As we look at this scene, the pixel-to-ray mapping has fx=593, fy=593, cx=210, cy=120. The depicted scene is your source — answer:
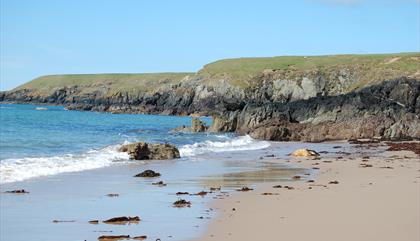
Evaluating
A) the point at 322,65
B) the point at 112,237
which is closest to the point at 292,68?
the point at 322,65

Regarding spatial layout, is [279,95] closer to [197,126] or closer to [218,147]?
[197,126]

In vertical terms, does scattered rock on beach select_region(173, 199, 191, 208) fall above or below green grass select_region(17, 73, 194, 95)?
below

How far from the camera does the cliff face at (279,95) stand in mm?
42438

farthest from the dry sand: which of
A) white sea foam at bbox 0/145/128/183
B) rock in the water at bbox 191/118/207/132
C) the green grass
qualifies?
the green grass

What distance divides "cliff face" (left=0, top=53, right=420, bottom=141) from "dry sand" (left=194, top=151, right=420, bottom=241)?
85.2 feet

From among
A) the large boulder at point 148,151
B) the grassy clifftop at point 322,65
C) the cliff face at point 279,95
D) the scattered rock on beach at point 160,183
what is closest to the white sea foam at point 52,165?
the large boulder at point 148,151

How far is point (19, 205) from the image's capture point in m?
11.1

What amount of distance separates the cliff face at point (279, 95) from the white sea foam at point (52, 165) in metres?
19.8

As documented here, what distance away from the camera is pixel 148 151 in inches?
937

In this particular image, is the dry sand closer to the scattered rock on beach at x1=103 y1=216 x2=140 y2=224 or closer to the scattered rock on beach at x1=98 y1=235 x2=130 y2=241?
the scattered rock on beach at x1=98 y1=235 x2=130 y2=241

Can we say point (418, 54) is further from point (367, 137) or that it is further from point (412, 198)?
point (412, 198)

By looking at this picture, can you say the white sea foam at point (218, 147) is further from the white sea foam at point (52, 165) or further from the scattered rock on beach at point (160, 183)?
the scattered rock on beach at point (160, 183)

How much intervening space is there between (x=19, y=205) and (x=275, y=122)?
113 ft

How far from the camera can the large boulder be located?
76.8 feet
